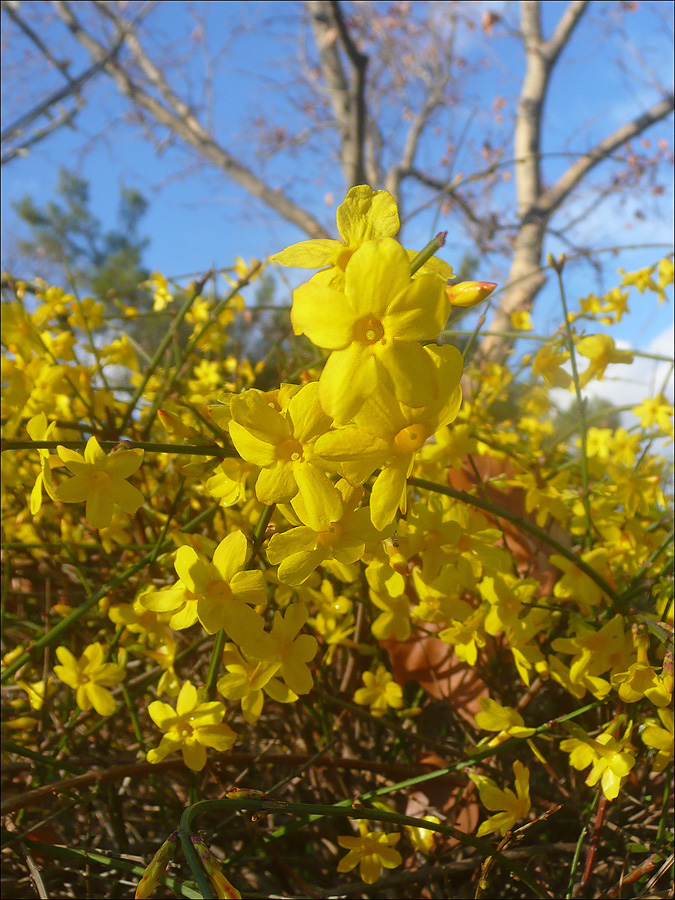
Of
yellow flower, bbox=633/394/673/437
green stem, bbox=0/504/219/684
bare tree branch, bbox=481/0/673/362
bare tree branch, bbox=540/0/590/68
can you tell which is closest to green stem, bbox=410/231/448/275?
green stem, bbox=0/504/219/684

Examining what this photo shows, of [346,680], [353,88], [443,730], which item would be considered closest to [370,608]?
[346,680]

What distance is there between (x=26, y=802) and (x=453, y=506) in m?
0.67

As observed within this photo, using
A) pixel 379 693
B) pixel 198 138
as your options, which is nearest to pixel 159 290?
pixel 379 693

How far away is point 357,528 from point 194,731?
1.20ft

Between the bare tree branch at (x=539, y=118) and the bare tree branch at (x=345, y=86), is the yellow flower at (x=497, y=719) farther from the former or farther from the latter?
the bare tree branch at (x=539, y=118)

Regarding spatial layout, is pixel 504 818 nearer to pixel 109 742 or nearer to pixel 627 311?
pixel 109 742

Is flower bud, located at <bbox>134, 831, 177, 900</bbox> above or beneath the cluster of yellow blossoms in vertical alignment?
beneath

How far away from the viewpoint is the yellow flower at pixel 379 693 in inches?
39.4

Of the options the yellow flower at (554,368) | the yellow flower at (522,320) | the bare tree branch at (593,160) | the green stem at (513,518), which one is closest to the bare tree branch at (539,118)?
the bare tree branch at (593,160)

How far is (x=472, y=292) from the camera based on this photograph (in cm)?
66

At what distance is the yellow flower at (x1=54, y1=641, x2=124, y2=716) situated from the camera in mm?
880

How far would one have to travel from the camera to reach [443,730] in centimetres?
120

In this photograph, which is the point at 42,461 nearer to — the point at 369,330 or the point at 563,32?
the point at 369,330

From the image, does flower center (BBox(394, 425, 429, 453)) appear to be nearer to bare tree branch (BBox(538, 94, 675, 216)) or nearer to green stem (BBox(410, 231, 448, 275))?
green stem (BBox(410, 231, 448, 275))
